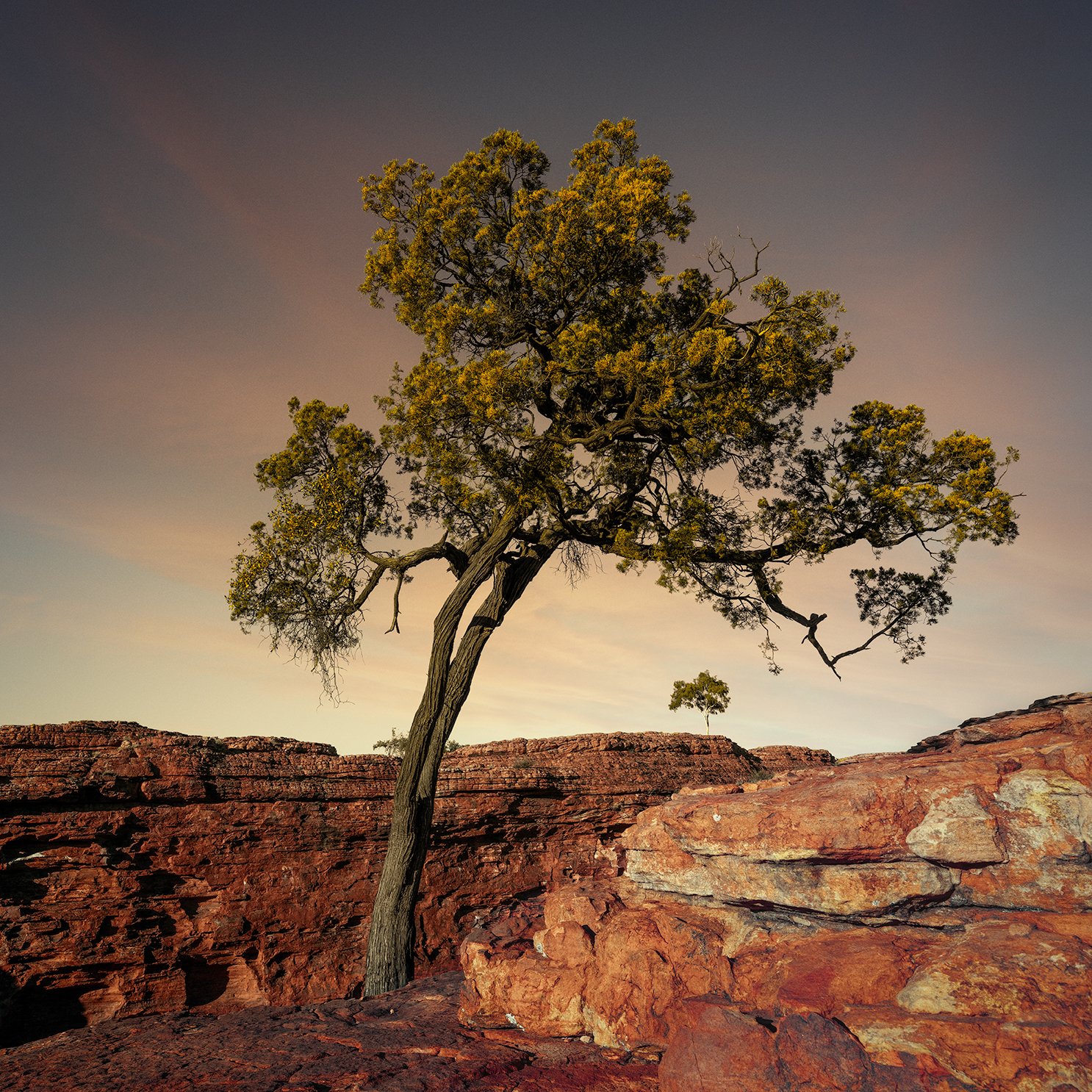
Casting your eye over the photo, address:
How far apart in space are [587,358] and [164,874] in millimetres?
14279

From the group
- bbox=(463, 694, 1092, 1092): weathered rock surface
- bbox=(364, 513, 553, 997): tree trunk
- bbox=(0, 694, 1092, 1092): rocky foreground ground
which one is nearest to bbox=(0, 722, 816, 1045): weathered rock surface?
bbox=(364, 513, 553, 997): tree trunk

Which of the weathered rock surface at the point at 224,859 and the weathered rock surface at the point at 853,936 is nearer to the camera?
the weathered rock surface at the point at 853,936

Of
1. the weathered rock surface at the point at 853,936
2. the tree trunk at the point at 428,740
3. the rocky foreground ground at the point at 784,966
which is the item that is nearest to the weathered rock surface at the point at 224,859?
the tree trunk at the point at 428,740

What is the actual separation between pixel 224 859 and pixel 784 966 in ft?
39.2

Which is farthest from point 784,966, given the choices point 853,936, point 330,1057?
point 330,1057

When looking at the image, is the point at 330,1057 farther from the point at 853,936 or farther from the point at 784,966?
the point at 853,936

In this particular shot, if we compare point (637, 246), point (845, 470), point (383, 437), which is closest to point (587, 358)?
point (637, 246)

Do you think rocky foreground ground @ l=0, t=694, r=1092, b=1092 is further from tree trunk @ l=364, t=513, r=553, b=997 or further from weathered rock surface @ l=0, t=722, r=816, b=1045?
weathered rock surface @ l=0, t=722, r=816, b=1045

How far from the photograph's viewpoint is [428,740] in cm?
1578

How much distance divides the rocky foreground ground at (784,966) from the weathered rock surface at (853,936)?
0.02 meters

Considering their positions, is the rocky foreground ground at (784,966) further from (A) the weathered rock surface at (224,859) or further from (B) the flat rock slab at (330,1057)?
(A) the weathered rock surface at (224,859)

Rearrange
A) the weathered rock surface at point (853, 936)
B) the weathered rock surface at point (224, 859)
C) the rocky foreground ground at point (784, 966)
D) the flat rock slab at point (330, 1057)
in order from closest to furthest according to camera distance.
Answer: the weathered rock surface at point (853, 936) → the rocky foreground ground at point (784, 966) → the flat rock slab at point (330, 1057) → the weathered rock surface at point (224, 859)

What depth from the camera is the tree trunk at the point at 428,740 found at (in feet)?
47.8

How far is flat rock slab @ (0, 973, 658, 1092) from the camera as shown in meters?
9.05
